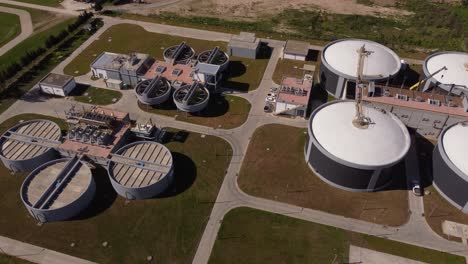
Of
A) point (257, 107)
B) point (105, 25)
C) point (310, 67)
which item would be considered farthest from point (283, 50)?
point (105, 25)

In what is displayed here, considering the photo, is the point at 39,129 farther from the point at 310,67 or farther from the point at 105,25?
the point at 310,67

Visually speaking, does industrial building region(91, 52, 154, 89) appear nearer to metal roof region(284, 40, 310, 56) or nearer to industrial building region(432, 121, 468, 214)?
metal roof region(284, 40, 310, 56)

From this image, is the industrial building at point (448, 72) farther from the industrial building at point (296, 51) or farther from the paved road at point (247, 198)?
the paved road at point (247, 198)

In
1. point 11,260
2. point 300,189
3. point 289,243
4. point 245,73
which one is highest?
point 245,73

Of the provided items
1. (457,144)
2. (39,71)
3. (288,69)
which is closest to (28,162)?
(39,71)

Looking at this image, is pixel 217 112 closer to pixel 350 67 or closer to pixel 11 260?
pixel 350 67

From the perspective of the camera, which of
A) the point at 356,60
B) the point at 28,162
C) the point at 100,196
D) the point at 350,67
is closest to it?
the point at 100,196
